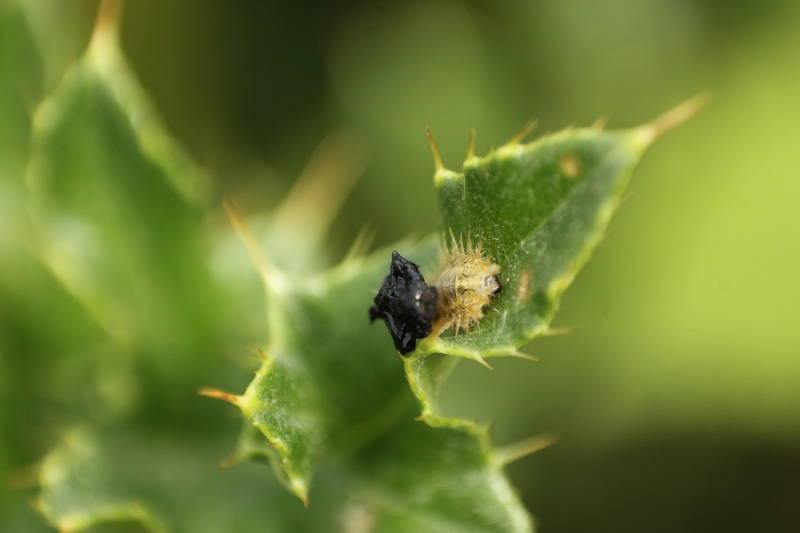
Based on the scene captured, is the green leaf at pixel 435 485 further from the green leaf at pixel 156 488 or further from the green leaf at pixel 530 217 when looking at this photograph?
the green leaf at pixel 530 217

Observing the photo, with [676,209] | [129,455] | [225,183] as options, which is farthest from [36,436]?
[676,209]

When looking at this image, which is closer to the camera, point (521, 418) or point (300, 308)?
point (300, 308)

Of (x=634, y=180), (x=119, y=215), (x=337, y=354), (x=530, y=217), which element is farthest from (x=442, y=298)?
(x=634, y=180)

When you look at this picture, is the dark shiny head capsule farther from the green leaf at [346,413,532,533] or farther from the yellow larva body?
the green leaf at [346,413,532,533]

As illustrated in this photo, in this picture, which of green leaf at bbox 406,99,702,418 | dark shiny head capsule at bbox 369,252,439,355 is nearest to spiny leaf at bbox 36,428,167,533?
dark shiny head capsule at bbox 369,252,439,355

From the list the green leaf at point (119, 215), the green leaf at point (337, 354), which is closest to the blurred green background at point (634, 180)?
the green leaf at point (119, 215)

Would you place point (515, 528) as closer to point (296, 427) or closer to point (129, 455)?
point (296, 427)
